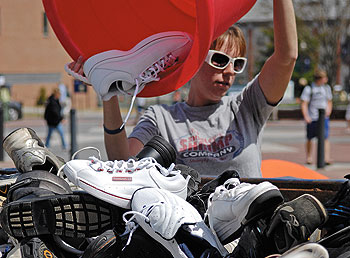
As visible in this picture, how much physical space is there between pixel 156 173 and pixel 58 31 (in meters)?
0.91

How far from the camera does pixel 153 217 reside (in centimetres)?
144

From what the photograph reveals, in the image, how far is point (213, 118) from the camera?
9.04ft

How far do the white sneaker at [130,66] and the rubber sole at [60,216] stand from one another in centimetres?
59

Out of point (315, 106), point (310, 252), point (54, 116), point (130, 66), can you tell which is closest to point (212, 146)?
point (130, 66)

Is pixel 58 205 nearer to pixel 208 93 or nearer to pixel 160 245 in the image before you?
pixel 160 245

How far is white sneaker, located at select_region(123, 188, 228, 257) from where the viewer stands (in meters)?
1.43

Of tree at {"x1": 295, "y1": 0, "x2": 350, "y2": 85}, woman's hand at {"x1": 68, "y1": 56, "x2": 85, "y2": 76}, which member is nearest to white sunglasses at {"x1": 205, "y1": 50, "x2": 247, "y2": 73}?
woman's hand at {"x1": 68, "y1": 56, "x2": 85, "y2": 76}

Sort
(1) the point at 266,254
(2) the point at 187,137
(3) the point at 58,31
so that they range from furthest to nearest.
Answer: (2) the point at 187,137
(3) the point at 58,31
(1) the point at 266,254

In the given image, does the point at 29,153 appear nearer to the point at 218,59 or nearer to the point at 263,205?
the point at 263,205

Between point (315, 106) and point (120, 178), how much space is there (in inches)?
341

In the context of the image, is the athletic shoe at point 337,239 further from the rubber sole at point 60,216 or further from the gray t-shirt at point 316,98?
the gray t-shirt at point 316,98

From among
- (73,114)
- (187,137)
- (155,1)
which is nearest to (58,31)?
(155,1)

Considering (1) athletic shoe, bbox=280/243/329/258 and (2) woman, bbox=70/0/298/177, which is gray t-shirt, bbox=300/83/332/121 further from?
(1) athletic shoe, bbox=280/243/329/258

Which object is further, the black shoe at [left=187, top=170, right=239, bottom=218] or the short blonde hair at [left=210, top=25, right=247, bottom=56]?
the short blonde hair at [left=210, top=25, right=247, bottom=56]
